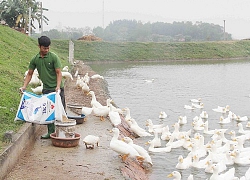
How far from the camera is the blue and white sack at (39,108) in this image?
7.18 meters

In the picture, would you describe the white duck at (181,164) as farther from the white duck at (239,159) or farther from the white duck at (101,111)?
the white duck at (101,111)

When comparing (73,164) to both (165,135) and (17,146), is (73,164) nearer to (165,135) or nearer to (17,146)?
(17,146)

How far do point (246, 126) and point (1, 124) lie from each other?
860 centimetres

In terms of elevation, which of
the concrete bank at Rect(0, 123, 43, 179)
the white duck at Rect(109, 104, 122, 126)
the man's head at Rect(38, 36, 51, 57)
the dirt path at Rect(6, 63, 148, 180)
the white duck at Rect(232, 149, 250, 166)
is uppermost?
the man's head at Rect(38, 36, 51, 57)

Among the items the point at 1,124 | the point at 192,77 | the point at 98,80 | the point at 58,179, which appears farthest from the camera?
the point at 192,77

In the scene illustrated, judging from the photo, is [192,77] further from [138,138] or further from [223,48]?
[223,48]

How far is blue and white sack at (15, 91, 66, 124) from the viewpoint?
718cm

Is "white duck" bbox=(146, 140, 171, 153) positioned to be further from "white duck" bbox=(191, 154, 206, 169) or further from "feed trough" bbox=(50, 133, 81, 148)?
"feed trough" bbox=(50, 133, 81, 148)

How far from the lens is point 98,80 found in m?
21.1

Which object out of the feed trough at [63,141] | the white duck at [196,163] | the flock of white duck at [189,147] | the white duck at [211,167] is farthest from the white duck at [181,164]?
the feed trough at [63,141]

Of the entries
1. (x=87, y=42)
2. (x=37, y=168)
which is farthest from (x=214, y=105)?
(x=87, y=42)

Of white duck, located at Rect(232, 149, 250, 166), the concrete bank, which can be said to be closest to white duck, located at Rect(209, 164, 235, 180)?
white duck, located at Rect(232, 149, 250, 166)

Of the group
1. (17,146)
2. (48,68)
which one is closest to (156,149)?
(48,68)

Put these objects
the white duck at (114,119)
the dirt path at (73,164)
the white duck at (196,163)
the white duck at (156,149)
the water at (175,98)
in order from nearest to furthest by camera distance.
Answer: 1. the dirt path at (73,164)
2. the white duck at (196,163)
3. the water at (175,98)
4. the white duck at (156,149)
5. the white duck at (114,119)
